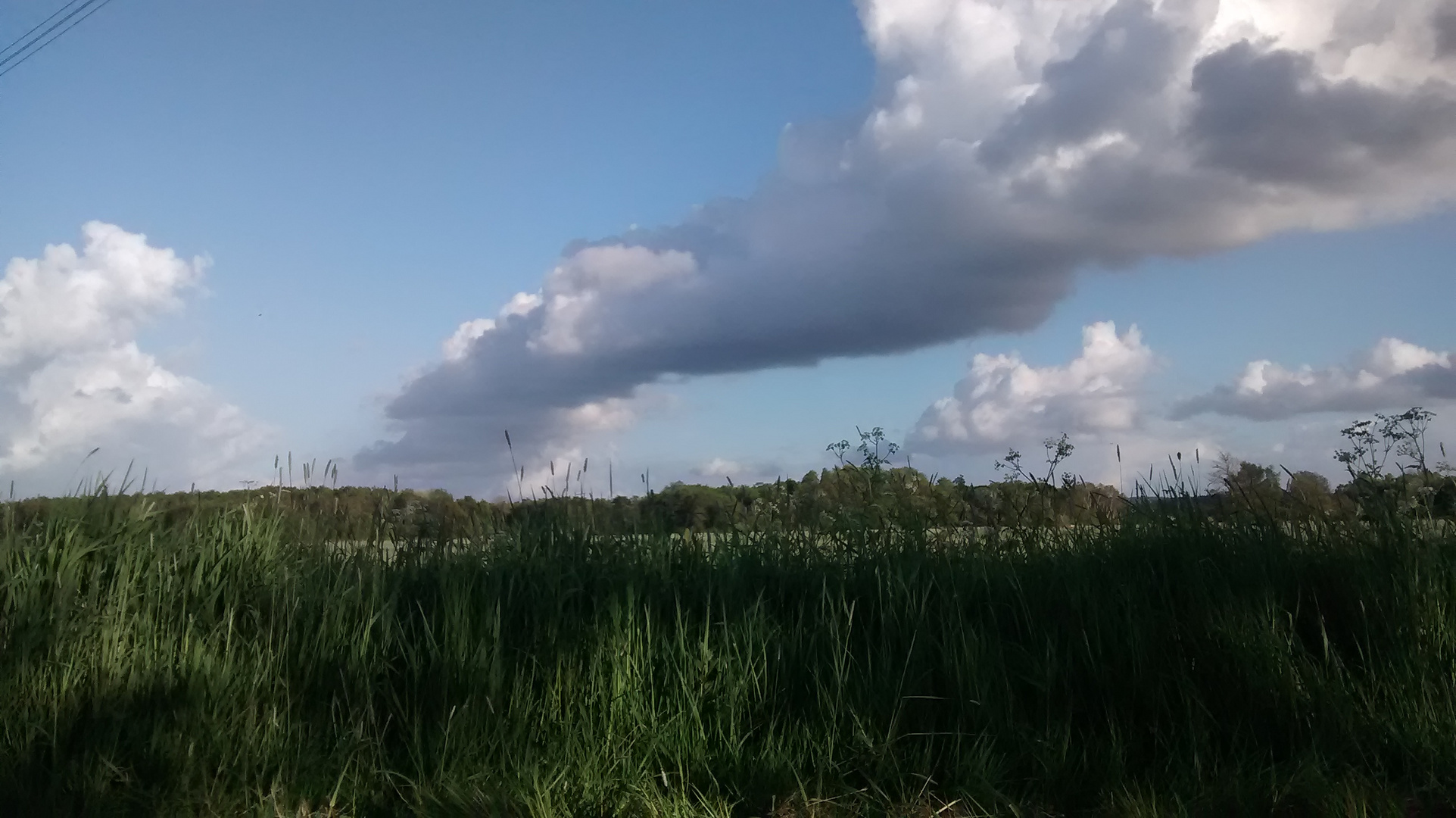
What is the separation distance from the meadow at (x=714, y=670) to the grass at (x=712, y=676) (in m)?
0.02

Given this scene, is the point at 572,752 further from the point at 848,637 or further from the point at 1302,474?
the point at 1302,474

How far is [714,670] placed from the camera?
5496 mm

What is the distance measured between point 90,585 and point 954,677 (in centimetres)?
455

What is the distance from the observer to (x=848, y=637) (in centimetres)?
560

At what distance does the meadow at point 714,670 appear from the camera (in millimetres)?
4930

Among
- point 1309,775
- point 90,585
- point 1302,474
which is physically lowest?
point 1309,775

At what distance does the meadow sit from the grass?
0.02 meters

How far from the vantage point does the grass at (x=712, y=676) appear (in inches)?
194

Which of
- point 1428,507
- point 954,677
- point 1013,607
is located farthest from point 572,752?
point 1428,507

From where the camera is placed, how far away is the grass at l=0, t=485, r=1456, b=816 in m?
4.92

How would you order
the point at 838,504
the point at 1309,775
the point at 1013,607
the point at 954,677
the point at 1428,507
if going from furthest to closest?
the point at 838,504, the point at 1428,507, the point at 1013,607, the point at 954,677, the point at 1309,775

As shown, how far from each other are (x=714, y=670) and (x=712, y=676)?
0.03 meters

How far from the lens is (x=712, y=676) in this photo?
5.47 m

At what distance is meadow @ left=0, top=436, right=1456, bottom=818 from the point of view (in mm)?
4930
